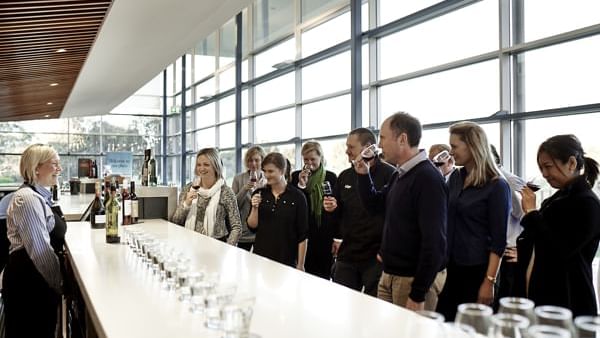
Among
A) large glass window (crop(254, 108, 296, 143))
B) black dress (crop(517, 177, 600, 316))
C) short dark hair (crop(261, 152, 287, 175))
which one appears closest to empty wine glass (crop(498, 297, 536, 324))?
black dress (crop(517, 177, 600, 316))

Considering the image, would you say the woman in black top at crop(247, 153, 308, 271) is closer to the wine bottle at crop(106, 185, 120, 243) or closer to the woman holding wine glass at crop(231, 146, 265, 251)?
the woman holding wine glass at crop(231, 146, 265, 251)

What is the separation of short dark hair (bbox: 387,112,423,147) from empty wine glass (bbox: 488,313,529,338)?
1.60 meters

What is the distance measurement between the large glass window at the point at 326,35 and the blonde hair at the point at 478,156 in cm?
423

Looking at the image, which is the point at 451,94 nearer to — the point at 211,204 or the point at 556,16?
the point at 556,16

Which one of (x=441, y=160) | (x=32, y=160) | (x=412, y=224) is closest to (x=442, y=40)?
(x=441, y=160)

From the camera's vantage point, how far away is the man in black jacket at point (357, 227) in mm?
3043

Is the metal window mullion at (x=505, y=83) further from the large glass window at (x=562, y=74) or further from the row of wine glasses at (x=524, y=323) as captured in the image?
the row of wine glasses at (x=524, y=323)

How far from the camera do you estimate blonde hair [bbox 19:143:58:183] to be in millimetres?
2920

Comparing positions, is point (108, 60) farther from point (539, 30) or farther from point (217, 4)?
point (539, 30)

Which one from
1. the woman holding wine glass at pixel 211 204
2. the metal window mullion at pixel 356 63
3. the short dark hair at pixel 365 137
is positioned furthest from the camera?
the metal window mullion at pixel 356 63

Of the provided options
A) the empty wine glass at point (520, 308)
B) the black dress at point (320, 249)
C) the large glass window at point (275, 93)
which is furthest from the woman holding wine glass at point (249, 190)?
the large glass window at point (275, 93)

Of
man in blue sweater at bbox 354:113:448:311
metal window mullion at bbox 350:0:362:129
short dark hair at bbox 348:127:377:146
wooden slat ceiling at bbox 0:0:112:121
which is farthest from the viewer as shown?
metal window mullion at bbox 350:0:362:129

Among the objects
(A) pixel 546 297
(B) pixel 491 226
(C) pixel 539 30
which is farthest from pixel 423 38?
(A) pixel 546 297

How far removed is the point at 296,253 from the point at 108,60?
15.3ft
